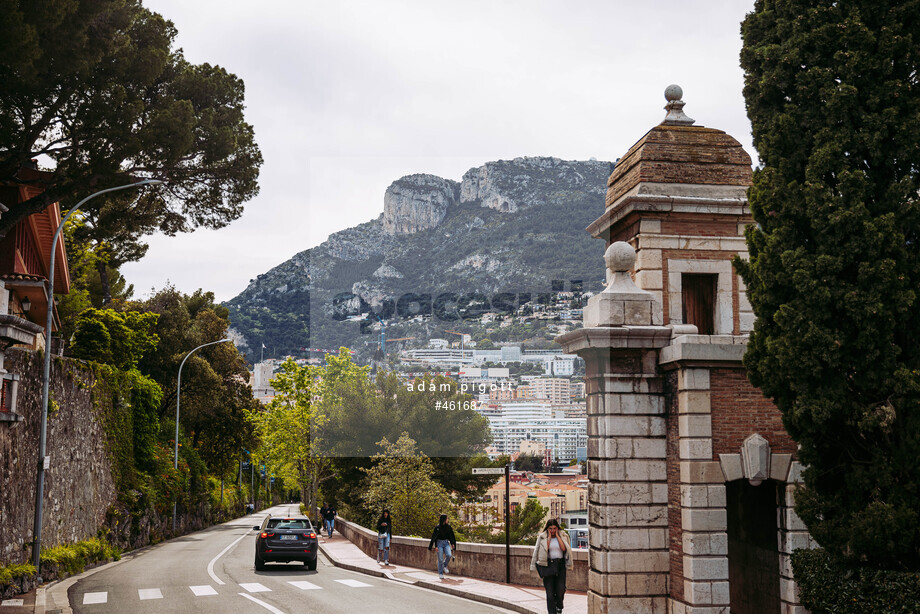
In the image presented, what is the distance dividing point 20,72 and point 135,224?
7.67m

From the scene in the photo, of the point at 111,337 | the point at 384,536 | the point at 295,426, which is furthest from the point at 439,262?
the point at 384,536

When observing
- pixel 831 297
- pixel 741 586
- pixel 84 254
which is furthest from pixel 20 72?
pixel 84 254

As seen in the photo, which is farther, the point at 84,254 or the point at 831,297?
the point at 84,254

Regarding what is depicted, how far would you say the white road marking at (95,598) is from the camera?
15914 millimetres

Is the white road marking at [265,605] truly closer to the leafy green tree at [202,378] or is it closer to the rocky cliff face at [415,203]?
the leafy green tree at [202,378]

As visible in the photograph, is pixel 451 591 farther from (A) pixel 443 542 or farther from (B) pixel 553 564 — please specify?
(B) pixel 553 564

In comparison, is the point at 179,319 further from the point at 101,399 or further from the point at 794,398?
the point at 794,398

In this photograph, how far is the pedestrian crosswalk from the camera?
16375mm

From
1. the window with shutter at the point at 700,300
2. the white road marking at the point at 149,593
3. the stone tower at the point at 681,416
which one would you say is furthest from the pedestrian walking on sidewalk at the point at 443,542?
the window with shutter at the point at 700,300

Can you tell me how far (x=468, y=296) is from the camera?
404 feet

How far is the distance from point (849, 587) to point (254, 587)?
1295 centimetres

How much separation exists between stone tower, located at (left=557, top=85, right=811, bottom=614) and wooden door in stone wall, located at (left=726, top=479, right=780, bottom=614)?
0.03 meters

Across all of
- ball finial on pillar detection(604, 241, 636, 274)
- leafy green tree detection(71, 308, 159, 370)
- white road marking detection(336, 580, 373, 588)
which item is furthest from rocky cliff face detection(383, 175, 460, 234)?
ball finial on pillar detection(604, 241, 636, 274)

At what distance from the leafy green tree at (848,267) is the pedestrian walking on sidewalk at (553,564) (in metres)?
4.12
